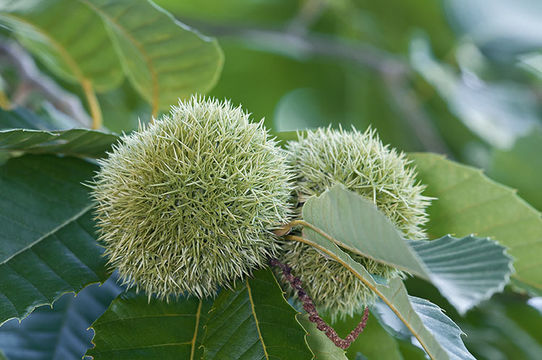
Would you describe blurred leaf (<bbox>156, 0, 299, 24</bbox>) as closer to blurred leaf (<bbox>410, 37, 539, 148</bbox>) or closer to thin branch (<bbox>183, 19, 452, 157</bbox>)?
thin branch (<bbox>183, 19, 452, 157</bbox>)

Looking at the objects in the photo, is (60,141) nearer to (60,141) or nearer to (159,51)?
(60,141)

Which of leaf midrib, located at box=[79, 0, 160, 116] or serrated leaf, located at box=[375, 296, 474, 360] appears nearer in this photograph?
serrated leaf, located at box=[375, 296, 474, 360]

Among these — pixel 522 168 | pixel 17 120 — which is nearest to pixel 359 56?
pixel 522 168

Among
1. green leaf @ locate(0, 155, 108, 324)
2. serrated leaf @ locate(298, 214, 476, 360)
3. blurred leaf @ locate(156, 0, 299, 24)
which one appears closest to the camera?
serrated leaf @ locate(298, 214, 476, 360)

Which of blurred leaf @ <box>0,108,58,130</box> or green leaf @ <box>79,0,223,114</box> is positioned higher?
green leaf @ <box>79,0,223,114</box>

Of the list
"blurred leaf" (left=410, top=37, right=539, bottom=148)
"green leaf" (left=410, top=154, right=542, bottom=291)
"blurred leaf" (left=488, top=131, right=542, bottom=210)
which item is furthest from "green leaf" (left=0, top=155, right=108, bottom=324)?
"blurred leaf" (left=488, top=131, right=542, bottom=210)

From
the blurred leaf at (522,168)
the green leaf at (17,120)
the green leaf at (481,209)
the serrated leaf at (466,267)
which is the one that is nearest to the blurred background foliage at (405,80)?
the blurred leaf at (522,168)

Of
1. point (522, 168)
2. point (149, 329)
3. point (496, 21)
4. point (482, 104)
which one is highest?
point (496, 21)
